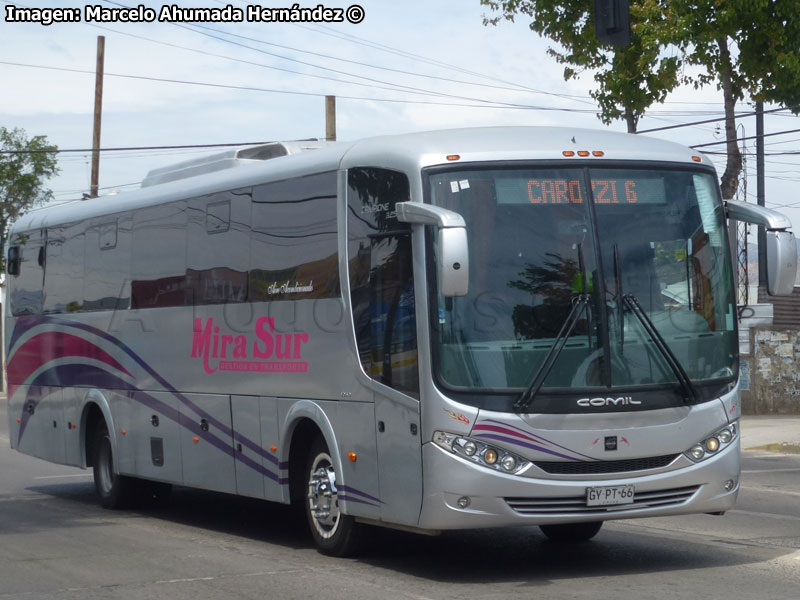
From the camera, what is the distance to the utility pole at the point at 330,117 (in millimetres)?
31547

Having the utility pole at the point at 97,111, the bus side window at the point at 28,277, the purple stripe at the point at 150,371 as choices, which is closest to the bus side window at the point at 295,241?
the purple stripe at the point at 150,371

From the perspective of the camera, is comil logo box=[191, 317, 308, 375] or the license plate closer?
the license plate

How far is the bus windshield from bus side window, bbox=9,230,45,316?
29.4ft

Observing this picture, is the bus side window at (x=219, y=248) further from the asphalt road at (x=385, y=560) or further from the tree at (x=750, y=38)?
the tree at (x=750, y=38)

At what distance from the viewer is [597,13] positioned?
12844 mm

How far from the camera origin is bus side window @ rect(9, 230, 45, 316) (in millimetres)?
16750

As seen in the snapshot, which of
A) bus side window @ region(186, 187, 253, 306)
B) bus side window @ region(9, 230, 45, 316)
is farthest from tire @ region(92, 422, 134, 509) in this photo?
bus side window @ region(186, 187, 253, 306)

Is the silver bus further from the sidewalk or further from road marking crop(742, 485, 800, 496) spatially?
the sidewalk

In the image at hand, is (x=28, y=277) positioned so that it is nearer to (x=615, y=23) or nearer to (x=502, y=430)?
(x=615, y=23)

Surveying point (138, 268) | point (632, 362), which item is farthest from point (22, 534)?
point (632, 362)

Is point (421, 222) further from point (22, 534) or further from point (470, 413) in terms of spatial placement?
point (22, 534)

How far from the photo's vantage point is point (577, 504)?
29.6 feet

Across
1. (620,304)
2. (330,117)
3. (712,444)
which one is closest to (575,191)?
(620,304)

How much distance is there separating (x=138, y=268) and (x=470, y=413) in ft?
20.7
